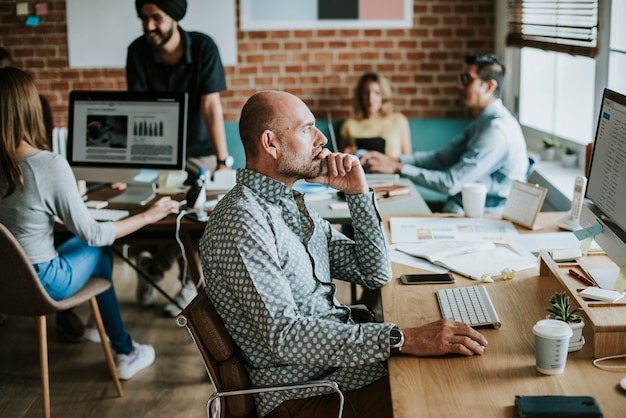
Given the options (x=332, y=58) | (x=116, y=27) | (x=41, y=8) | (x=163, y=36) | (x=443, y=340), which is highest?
(x=41, y=8)

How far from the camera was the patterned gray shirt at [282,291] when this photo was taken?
1.89 meters

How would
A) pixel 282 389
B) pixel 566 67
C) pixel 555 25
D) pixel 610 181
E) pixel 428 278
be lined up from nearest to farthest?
pixel 282 389 → pixel 610 181 → pixel 428 278 → pixel 555 25 → pixel 566 67

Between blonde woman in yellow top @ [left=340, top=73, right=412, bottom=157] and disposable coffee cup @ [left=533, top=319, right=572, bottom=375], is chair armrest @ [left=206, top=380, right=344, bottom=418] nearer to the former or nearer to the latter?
disposable coffee cup @ [left=533, top=319, right=572, bottom=375]

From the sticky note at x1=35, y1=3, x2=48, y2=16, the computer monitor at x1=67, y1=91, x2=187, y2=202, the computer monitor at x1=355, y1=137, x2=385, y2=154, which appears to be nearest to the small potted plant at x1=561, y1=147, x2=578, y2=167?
the computer monitor at x1=355, y1=137, x2=385, y2=154

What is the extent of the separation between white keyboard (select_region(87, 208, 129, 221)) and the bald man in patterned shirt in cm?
122

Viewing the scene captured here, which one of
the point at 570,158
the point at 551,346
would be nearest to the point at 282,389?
the point at 551,346

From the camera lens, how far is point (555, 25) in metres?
4.28

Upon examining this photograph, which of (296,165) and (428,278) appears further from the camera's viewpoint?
(428,278)

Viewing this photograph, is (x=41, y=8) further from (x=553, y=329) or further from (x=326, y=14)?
(x=553, y=329)

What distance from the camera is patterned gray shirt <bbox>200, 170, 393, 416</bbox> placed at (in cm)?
189

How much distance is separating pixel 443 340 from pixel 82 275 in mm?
1861

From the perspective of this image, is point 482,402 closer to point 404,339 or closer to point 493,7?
point 404,339

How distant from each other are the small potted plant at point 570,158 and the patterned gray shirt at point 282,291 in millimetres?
2252

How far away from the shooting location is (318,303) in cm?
219
